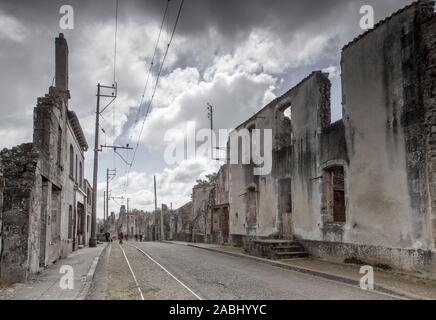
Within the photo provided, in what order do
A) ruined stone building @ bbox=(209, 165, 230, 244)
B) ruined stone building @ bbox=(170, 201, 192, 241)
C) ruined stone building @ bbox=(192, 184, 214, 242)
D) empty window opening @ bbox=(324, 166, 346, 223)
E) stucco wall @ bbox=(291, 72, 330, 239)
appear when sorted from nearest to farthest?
empty window opening @ bbox=(324, 166, 346, 223) < stucco wall @ bbox=(291, 72, 330, 239) < ruined stone building @ bbox=(209, 165, 230, 244) < ruined stone building @ bbox=(192, 184, 214, 242) < ruined stone building @ bbox=(170, 201, 192, 241)

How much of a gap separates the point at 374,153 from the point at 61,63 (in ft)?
54.0

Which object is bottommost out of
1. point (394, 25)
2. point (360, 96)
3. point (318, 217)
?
point (318, 217)

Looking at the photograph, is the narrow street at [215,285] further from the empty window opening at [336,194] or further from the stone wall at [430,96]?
the empty window opening at [336,194]

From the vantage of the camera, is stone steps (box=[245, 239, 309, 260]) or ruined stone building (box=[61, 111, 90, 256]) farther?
ruined stone building (box=[61, 111, 90, 256])

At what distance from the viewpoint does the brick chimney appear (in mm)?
20438

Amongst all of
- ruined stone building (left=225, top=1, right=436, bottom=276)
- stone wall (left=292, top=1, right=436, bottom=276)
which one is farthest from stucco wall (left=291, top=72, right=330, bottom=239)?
stone wall (left=292, top=1, right=436, bottom=276)

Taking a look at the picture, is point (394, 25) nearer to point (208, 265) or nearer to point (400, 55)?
point (400, 55)

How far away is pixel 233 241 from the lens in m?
23.8

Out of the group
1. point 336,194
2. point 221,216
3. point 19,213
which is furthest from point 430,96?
point 221,216

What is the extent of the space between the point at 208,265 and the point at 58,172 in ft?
22.2

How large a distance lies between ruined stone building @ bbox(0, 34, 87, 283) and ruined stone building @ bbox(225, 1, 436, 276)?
31.0ft

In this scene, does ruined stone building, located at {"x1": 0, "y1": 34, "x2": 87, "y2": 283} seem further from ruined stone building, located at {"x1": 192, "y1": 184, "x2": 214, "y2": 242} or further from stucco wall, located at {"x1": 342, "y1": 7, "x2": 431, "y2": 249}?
ruined stone building, located at {"x1": 192, "y1": 184, "x2": 214, "y2": 242}

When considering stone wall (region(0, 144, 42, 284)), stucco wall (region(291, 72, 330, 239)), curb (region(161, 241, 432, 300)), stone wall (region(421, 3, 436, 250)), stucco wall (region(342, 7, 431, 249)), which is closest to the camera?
curb (region(161, 241, 432, 300))
